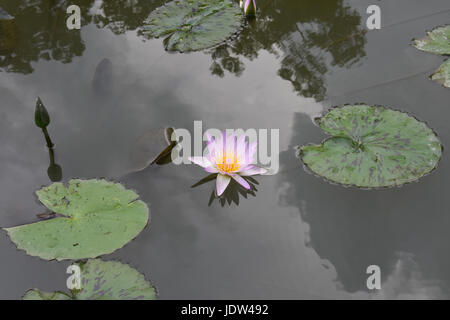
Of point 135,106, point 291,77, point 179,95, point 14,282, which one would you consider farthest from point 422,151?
point 14,282

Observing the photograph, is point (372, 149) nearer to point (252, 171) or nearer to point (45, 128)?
point (252, 171)

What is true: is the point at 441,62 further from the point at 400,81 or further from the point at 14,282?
the point at 14,282

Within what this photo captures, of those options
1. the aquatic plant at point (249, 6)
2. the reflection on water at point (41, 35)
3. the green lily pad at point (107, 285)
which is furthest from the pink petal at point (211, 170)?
the aquatic plant at point (249, 6)

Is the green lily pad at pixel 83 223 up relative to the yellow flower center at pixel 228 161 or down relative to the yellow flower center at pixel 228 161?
down

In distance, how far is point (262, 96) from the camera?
3.26 metres

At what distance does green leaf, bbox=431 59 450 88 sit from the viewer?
3.23 metres

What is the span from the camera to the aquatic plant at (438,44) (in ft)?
10.9

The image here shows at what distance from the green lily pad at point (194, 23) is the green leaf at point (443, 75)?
164 cm

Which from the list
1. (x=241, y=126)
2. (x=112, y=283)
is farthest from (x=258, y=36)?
(x=112, y=283)

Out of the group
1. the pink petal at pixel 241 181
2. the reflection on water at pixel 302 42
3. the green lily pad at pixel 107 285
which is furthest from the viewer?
the reflection on water at pixel 302 42

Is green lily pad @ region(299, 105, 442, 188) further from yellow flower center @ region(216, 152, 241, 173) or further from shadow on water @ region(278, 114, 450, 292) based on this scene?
yellow flower center @ region(216, 152, 241, 173)

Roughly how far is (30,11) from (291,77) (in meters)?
2.52

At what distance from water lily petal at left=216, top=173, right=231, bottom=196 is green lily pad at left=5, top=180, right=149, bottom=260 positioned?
0.43 meters

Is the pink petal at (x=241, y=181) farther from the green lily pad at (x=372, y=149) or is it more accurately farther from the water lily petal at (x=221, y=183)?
the green lily pad at (x=372, y=149)
